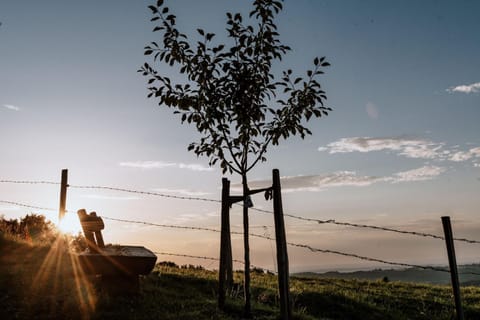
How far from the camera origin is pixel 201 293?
12703 mm

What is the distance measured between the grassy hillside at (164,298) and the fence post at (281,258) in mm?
621

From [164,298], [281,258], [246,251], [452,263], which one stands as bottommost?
[164,298]

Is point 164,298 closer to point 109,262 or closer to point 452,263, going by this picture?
point 109,262

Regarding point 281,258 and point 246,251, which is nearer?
point 281,258

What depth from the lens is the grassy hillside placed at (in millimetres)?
9648

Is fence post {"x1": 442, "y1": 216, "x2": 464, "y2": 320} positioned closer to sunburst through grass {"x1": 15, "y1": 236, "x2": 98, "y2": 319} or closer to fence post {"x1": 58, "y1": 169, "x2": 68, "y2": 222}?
sunburst through grass {"x1": 15, "y1": 236, "x2": 98, "y2": 319}

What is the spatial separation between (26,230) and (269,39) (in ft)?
42.3

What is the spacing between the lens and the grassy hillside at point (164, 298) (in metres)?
9.65

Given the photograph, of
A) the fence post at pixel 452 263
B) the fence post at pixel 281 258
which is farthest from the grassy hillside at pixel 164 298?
the fence post at pixel 452 263

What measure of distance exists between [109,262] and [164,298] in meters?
1.73

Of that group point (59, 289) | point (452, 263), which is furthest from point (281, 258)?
point (59, 289)

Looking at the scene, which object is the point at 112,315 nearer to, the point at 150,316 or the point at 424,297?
the point at 150,316

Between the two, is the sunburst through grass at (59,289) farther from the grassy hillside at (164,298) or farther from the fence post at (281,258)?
the fence post at (281,258)

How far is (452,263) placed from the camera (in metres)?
9.63
